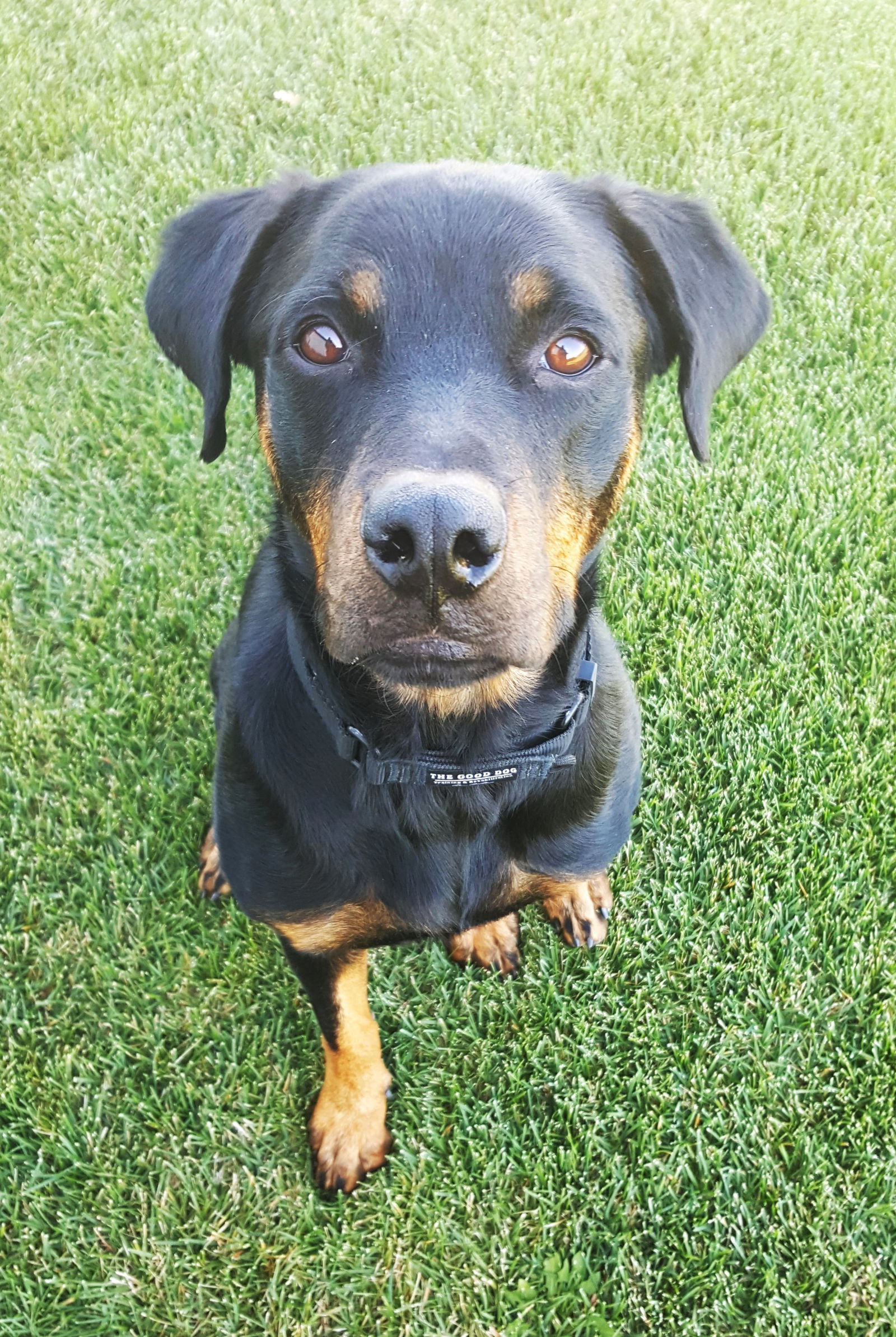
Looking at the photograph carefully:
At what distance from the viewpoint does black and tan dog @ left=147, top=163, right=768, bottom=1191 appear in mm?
1542

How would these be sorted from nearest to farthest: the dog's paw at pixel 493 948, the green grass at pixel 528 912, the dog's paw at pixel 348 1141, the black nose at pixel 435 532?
the black nose at pixel 435 532, the green grass at pixel 528 912, the dog's paw at pixel 348 1141, the dog's paw at pixel 493 948

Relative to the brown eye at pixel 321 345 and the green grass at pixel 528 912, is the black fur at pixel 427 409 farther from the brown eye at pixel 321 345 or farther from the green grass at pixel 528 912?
the green grass at pixel 528 912

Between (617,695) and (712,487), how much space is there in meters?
1.57

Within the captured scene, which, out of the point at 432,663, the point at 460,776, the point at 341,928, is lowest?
the point at 341,928

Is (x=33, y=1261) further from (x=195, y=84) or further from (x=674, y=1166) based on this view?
(x=195, y=84)

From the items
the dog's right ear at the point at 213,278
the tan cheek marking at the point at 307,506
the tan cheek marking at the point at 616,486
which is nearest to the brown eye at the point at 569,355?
the tan cheek marking at the point at 616,486

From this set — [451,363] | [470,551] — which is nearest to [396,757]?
[470,551]

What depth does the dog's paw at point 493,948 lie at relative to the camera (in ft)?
8.80

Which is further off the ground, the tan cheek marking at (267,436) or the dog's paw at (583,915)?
the tan cheek marking at (267,436)

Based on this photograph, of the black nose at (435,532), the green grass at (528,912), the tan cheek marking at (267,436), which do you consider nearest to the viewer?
the black nose at (435,532)

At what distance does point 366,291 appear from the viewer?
1667 mm

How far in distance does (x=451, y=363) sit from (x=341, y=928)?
1165 millimetres

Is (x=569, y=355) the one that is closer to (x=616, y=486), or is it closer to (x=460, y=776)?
(x=616, y=486)

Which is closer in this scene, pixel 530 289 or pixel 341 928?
pixel 530 289
